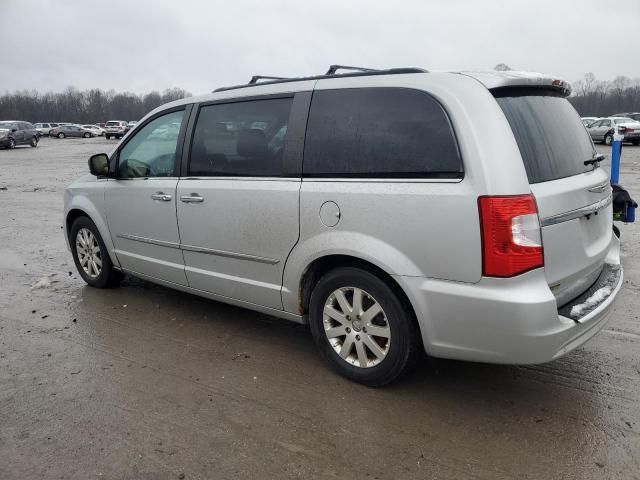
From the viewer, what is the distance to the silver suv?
2850 millimetres

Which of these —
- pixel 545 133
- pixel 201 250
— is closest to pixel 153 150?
pixel 201 250

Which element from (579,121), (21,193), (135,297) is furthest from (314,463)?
(21,193)

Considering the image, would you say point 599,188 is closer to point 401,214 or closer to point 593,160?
point 593,160

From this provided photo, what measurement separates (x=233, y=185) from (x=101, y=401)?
1.64 meters

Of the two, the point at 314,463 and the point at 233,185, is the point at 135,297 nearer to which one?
the point at 233,185

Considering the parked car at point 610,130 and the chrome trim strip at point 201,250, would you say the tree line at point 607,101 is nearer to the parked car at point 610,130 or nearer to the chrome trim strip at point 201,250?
the parked car at point 610,130

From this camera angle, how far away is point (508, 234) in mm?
2783

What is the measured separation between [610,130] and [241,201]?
101 feet

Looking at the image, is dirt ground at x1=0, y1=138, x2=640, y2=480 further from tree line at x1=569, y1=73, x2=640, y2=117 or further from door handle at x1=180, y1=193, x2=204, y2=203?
tree line at x1=569, y1=73, x2=640, y2=117

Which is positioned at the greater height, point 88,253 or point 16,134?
point 16,134

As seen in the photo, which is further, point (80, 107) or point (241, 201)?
point (80, 107)

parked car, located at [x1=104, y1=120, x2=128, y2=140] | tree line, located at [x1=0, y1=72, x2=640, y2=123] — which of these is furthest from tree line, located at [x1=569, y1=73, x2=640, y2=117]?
parked car, located at [x1=104, y1=120, x2=128, y2=140]

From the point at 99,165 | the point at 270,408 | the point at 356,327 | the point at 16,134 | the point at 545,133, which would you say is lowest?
the point at 270,408

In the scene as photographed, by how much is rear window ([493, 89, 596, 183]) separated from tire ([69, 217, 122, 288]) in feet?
13.0
